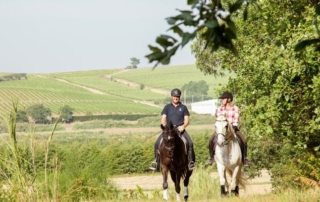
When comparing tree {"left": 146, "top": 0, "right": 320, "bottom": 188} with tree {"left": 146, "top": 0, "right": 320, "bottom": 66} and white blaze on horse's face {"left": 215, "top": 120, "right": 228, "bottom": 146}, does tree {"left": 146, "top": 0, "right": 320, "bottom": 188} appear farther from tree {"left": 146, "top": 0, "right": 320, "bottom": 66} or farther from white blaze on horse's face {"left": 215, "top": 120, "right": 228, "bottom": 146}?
tree {"left": 146, "top": 0, "right": 320, "bottom": 66}

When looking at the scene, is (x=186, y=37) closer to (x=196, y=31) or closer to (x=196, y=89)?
(x=196, y=31)

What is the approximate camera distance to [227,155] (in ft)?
52.6

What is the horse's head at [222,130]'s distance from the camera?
1512cm

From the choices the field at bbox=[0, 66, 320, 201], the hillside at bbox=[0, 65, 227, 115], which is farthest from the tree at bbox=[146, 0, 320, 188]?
the hillside at bbox=[0, 65, 227, 115]

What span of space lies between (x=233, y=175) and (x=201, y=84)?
15870 centimetres

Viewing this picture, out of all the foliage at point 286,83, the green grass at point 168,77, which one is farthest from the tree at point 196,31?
the green grass at point 168,77

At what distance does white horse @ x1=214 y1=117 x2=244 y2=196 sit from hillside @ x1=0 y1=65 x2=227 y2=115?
10878 centimetres

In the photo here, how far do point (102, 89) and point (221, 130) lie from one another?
149947 millimetres

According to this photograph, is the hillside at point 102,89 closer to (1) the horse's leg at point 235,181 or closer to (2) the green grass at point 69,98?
(2) the green grass at point 69,98

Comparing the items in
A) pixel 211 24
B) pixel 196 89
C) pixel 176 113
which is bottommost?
pixel 196 89

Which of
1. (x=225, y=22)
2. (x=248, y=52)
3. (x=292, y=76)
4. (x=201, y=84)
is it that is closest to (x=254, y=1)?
(x=225, y=22)

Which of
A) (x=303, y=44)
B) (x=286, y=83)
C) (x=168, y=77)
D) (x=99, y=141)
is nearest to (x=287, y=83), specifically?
(x=286, y=83)

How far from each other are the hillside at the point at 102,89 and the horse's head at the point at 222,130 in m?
110

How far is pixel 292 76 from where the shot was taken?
51.1 feet
